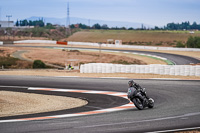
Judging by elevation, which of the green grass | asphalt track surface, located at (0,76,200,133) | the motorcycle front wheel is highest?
the motorcycle front wheel

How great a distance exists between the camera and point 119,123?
516 inches

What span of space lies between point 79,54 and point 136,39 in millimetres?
60540

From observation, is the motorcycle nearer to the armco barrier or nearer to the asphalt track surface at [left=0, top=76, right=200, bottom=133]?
the asphalt track surface at [left=0, top=76, right=200, bottom=133]

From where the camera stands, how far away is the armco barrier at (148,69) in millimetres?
29969

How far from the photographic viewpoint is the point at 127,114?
14883 mm

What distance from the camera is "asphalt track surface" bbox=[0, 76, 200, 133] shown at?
40.4ft

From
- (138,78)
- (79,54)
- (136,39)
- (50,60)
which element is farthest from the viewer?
(136,39)

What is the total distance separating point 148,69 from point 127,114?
1641cm

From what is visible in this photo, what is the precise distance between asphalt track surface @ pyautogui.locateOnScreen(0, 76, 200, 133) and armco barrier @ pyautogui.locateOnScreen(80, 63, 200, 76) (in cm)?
440

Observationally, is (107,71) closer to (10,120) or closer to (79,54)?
(10,120)

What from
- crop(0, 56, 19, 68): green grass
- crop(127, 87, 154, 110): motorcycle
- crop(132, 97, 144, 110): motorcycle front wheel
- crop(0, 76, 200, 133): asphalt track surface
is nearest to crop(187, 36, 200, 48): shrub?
crop(0, 56, 19, 68): green grass

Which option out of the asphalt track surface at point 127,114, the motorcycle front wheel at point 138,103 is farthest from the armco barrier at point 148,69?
the motorcycle front wheel at point 138,103

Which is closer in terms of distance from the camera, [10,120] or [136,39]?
[10,120]

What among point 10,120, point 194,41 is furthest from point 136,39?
point 10,120
